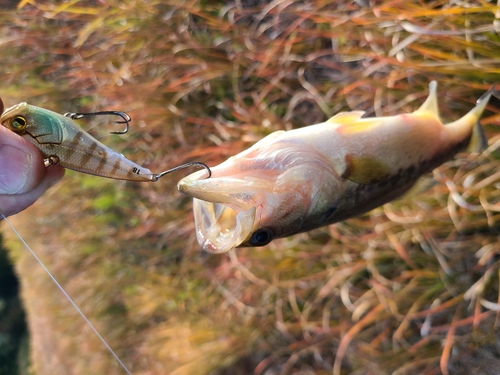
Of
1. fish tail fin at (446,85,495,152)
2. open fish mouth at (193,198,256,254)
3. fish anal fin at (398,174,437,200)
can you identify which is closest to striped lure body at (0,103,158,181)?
open fish mouth at (193,198,256,254)

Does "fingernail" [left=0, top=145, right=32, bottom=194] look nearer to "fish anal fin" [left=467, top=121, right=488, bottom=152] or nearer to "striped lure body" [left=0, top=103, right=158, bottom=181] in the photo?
"striped lure body" [left=0, top=103, right=158, bottom=181]

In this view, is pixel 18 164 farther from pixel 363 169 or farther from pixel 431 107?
pixel 431 107

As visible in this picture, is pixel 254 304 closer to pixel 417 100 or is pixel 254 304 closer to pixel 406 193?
pixel 417 100

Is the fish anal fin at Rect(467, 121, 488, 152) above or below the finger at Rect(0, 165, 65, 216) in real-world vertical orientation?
below

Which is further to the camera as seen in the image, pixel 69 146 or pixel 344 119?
pixel 344 119

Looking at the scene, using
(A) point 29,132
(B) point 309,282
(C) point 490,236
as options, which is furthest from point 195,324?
(A) point 29,132

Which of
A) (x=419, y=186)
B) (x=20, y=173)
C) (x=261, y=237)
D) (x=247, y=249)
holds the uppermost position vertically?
(x=20, y=173)

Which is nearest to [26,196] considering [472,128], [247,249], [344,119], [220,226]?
[220,226]
